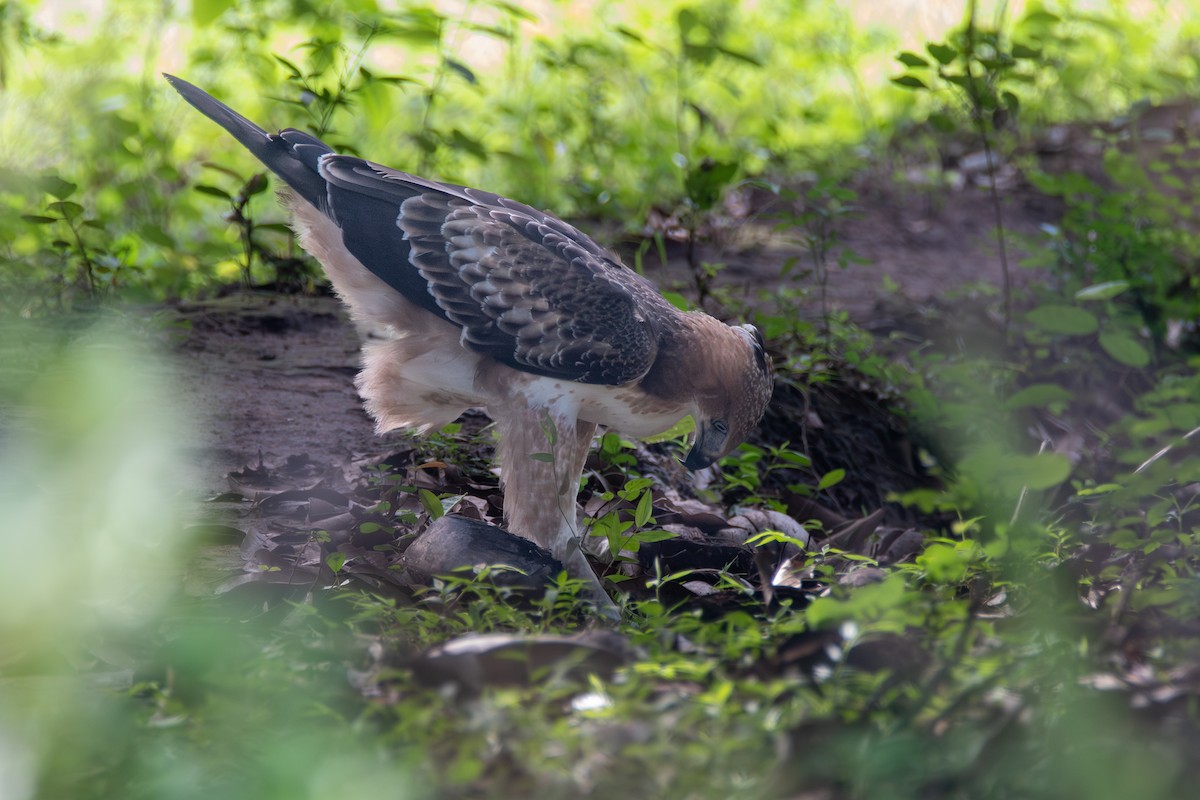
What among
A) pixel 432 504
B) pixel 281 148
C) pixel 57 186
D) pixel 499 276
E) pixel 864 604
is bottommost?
pixel 432 504

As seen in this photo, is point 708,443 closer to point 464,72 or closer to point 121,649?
point 121,649

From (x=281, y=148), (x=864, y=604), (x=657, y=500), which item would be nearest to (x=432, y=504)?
(x=657, y=500)

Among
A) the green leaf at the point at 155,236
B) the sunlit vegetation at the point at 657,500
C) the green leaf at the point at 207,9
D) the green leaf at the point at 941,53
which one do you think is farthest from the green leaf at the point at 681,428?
the green leaf at the point at 207,9

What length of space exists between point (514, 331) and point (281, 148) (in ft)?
3.82

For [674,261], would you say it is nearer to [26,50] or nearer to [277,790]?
[26,50]

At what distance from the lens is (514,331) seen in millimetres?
3617

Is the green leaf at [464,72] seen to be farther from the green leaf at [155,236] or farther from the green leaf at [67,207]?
the green leaf at [67,207]

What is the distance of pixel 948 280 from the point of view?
23.1 ft

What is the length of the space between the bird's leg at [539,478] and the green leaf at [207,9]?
323 cm

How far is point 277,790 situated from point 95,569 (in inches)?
34.1

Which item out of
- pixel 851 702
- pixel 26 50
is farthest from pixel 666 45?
pixel 851 702

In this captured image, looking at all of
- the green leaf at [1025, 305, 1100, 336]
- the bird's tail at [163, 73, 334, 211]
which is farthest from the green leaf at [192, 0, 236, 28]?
the green leaf at [1025, 305, 1100, 336]

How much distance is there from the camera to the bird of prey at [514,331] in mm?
3605

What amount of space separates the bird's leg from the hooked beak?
480 mm
